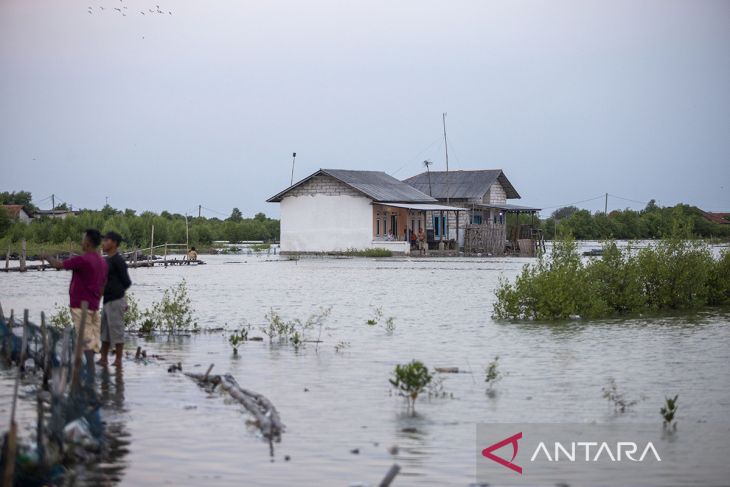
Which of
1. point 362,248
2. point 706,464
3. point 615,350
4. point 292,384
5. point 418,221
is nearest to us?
point 706,464

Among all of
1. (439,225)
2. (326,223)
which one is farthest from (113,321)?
Result: (439,225)

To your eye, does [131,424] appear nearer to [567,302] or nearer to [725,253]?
[567,302]

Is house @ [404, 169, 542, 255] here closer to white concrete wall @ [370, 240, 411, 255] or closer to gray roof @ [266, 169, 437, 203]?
gray roof @ [266, 169, 437, 203]

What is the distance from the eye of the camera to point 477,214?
62125mm

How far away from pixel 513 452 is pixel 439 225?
2047 inches

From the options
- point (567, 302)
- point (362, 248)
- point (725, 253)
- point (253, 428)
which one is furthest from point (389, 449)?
point (362, 248)

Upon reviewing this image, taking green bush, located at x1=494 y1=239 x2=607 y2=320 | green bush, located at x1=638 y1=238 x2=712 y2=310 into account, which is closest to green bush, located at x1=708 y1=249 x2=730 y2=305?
green bush, located at x1=638 y1=238 x2=712 y2=310

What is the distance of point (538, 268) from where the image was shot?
830 inches

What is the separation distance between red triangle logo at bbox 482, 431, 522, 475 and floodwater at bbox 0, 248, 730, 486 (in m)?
0.19

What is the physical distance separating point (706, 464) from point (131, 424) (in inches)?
208

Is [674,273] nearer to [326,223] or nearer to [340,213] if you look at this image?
[340,213]

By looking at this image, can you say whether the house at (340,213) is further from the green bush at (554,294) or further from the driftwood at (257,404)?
the driftwood at (257,404)

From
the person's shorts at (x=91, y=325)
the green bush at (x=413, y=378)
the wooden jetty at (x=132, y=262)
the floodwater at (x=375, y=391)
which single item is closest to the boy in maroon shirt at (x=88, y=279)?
the person's shorts at (x=91, y=325)

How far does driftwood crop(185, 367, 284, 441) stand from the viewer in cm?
941
